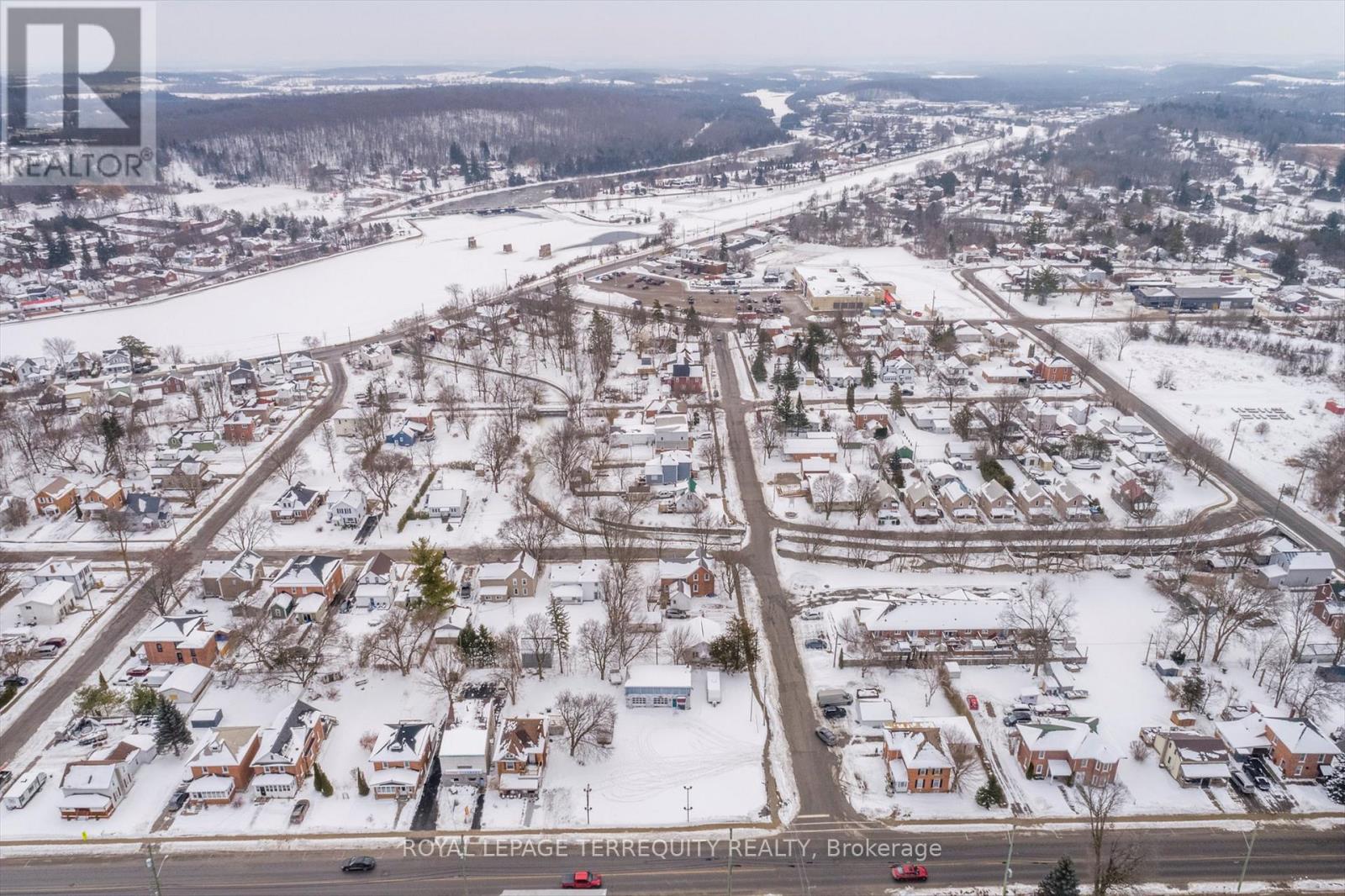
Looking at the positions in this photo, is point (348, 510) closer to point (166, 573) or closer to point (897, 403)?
point (166, 573)

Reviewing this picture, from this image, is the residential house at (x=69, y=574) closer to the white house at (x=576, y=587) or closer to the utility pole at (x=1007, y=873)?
the white house at (x=576, y=587)

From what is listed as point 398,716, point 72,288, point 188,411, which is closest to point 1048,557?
point 398,716

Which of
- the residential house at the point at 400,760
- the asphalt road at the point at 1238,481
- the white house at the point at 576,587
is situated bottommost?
the residential house at the point at 400,760

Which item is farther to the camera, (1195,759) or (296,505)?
(296,505)

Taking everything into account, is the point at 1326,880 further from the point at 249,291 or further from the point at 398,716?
the point at 249,291

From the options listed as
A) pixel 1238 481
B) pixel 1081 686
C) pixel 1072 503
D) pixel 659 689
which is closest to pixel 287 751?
pixel 659 689

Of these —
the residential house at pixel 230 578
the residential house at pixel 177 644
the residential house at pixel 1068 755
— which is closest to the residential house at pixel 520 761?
the residential house at pixel 177 644
